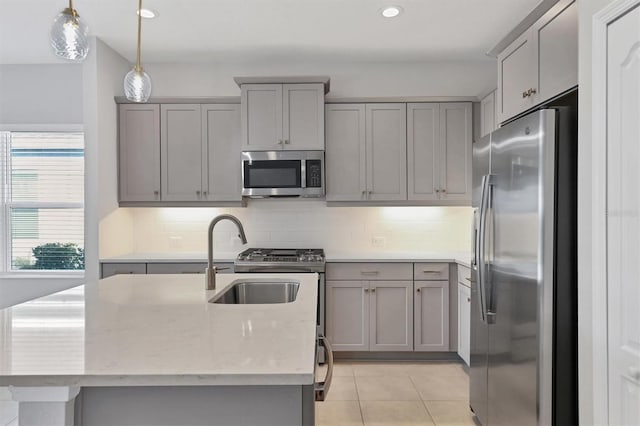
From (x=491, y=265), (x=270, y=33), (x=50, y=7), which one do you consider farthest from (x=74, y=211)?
(x=491, y=265)

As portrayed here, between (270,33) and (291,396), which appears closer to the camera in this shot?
(291,396)

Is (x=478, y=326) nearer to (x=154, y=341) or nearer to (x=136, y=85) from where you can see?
(x=154, y=341)

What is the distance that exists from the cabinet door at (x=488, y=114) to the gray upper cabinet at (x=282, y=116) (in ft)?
4.69

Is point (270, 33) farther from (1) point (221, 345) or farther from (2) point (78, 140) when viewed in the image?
(1) point (221, 345)

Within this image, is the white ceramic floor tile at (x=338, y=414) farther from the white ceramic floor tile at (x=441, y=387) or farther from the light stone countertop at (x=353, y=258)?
the light stone countertop at (x=353, y=258)

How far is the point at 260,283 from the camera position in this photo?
2.15 metres

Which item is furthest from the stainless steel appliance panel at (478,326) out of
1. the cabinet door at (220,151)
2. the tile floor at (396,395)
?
the cabinet door at (220,151)

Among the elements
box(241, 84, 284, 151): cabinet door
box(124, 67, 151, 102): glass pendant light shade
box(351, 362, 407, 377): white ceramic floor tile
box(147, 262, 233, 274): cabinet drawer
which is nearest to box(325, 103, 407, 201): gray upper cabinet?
box(241, 84, 284, 151): cabinet door

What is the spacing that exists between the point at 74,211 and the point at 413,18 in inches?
134

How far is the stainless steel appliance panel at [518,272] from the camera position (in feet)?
5.87

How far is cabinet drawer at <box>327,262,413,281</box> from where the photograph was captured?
344 cm

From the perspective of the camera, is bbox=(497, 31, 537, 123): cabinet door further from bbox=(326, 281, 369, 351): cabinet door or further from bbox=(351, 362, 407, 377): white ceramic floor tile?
bbox=(351, 362, 407, 377): white ceramic floor tile

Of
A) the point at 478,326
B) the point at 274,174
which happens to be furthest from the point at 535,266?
the point at 274,174

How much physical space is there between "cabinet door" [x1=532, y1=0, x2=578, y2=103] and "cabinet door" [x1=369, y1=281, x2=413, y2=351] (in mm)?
1878
